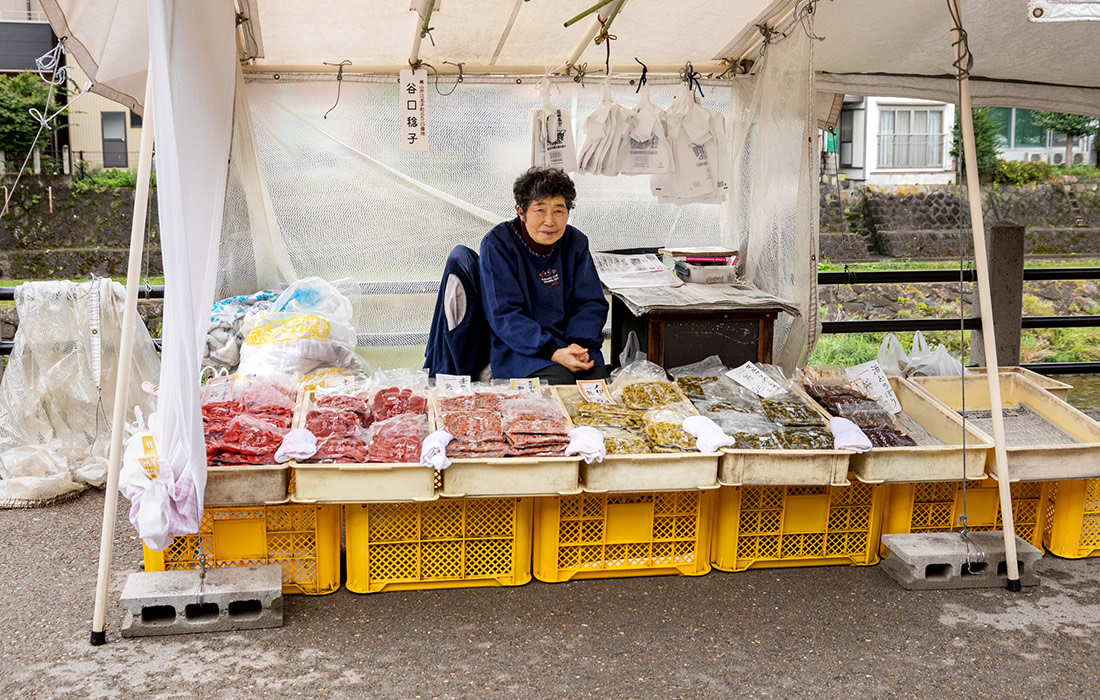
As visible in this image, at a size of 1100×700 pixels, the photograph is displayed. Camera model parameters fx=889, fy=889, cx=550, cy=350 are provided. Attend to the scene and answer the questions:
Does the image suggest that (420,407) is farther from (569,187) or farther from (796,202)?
(796,202)

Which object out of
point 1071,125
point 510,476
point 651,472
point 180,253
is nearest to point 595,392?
point 651,472

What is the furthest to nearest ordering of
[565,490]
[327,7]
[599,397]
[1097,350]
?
[1097,350], [327,7], [599,397], [565,490]

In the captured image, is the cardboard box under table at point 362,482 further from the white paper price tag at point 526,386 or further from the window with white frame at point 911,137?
the window with white frame at point 911,137

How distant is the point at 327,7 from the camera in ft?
15.0

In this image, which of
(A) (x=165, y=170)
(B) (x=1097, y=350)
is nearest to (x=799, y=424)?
(A) (x=165, y=170)

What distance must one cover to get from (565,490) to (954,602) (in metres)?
1.59

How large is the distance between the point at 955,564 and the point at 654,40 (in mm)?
3330

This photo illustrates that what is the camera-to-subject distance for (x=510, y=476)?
331 cm

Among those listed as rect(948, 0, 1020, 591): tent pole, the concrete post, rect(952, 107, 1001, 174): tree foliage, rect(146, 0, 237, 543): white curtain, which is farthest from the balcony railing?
rect(146, 0, 237, 543): white curtain

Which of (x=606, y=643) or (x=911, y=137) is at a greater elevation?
(x=911, y=137)

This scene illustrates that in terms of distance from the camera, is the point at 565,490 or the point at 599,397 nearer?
the point at 565,490

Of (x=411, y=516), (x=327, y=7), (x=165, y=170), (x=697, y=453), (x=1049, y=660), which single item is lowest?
(x=1049, y=660)

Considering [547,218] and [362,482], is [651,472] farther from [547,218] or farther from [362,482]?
[547,218]

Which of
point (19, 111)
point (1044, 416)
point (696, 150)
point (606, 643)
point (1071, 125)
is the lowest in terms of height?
point (606, 643)
